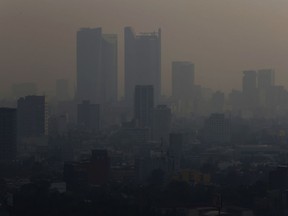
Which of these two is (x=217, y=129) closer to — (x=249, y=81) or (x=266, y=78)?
(x=249, y=81)

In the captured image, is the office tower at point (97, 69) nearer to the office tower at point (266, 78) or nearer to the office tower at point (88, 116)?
the office tower at point (88, 116)

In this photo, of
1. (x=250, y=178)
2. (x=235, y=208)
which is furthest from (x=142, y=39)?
(x=235, y=208)

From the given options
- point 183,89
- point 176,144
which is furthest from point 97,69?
point 176,144

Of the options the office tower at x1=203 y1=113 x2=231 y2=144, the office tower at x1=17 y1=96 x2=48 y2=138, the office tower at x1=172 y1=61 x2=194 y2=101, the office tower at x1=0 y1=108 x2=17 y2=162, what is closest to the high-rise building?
the office tower at x1=203 y1=113 x2=231 y2=144

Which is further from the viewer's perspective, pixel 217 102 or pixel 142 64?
pixel 217 102

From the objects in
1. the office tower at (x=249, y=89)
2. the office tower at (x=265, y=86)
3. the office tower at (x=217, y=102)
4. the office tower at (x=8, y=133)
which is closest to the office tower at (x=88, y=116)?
the office tower at (x=8, y=133)

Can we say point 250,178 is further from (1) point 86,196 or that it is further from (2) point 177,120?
(2) point 177,120
